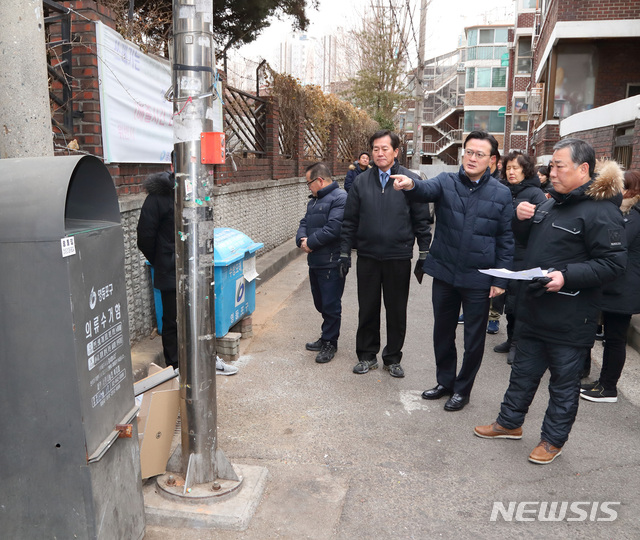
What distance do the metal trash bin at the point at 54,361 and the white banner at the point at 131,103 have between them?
2.94 m

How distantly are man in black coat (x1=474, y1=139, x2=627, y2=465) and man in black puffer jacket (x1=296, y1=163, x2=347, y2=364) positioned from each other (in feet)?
6.71

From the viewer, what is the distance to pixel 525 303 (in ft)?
12.5

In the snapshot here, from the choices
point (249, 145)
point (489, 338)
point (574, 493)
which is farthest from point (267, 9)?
point (574, 493)

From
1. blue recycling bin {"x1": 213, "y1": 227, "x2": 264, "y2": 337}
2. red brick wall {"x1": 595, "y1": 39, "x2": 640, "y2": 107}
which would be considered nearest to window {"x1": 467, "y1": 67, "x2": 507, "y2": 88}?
red brick wall {"x1": 595, "y1": 39, "x2": 640, "y2": 107}

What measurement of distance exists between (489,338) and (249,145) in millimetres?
5735

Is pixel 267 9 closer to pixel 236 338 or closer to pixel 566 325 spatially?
pixel 236 338

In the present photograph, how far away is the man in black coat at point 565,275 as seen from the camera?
3477 mm

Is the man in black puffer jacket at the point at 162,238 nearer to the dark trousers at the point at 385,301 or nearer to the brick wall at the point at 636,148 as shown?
the dark trousers at the point at 385,301

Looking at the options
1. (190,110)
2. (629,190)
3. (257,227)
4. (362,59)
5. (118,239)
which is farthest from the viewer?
(362,59)

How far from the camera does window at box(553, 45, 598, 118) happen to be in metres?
16.5

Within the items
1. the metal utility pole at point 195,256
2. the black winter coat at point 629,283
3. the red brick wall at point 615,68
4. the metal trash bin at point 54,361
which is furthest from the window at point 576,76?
the metal trash bin at point 54,361

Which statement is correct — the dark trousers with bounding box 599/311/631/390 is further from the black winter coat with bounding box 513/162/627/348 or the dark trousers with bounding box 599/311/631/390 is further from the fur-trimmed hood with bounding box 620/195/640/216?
the black winter coat with bounding box 513/162/627/348

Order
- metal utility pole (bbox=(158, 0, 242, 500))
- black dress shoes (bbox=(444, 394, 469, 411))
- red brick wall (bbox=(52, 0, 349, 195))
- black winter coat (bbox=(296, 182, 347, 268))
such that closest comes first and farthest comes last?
metal utility pole (bbox=(158, 0, 242, 500)) < black dress shoes (bbox=(444, 394, 469, 411)) < red brick wall (bbox=(52, 0, 349, 195)) < black winter coat (bbox=(296, 182, 347, 268))

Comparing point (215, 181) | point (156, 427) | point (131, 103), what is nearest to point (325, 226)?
point (131, 103)
